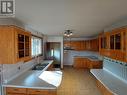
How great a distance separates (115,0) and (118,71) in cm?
257

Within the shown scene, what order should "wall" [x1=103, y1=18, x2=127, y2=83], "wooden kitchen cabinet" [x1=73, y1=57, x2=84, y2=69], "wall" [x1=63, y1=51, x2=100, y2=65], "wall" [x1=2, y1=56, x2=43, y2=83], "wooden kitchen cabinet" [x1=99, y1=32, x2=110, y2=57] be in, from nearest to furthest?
"wall" [x1=2, y1=56, x2=43, y2=83] → "wall" [x1=103, y1=18, x2=127, y2=83] → "wooden kitchen cabinet" [x1=99, y1=32, x2=110, y2=57] → "wooden kitchen cabinet" [x1=73, y1=57, x2=84, y2=69] → "wall" [x1=63, y1=51, x2=100, y2=65]

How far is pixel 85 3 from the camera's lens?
2.07 metres

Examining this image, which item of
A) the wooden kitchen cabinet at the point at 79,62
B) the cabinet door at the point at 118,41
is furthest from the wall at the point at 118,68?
the wooden kitchen cabinet at the point at 79,62

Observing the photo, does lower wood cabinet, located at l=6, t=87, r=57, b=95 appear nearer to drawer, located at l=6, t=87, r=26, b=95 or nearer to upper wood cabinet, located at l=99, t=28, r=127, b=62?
drawer, located at l=6, t=87, r=26, b=95

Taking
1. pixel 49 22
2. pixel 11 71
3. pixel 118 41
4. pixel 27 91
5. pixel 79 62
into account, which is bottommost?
pixel 79 62

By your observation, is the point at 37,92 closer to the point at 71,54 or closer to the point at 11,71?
the point at 11,71

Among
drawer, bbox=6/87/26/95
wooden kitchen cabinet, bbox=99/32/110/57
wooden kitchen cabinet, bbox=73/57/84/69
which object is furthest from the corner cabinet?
wooden kitchen cabinet, bbox=73/57/84/69

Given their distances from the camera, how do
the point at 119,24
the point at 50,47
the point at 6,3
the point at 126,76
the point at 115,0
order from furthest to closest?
the point at 50,47, the point at 119,24, the point at 126,76, the point at 6,3, the point at 115,0

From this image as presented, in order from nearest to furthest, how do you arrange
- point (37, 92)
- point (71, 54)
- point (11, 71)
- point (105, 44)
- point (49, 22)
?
point (37, 92) < point (11, 71) < point (49, 22) < point (105, 44) < point (71, 54)

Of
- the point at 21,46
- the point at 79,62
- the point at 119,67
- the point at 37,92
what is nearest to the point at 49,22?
the point at 21,46

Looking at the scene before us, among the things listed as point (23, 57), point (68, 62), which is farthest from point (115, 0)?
point (68, 62)

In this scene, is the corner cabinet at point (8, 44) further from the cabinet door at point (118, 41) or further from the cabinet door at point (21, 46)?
the cabinet door at point (118, 41)

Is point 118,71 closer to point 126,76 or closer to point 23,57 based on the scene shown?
point 126,76

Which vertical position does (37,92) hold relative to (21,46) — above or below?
below
